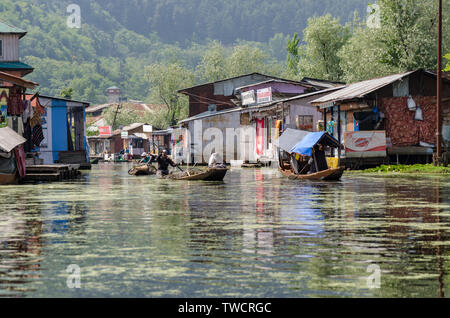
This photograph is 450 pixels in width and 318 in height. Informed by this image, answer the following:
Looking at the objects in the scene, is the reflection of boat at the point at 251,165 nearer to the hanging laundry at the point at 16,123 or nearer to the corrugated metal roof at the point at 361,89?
the corrugated metal roof at the point at 361,89

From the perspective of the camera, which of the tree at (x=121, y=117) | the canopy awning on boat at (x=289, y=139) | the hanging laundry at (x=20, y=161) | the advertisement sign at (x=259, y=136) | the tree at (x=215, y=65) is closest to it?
the hanging laundry at (x=20, y=161)

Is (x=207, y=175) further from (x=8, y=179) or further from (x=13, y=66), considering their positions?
(x=13, y=66)

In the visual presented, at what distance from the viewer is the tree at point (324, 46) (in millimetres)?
67375

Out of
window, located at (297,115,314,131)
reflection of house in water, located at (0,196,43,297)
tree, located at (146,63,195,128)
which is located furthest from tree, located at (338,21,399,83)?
reflection of house in water, located at (0,196,43,297)

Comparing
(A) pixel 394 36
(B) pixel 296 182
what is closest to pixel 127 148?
(A) pixel 394 36

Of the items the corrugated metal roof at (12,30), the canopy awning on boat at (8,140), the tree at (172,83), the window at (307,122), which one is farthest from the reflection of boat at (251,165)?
the tree at (172,83)

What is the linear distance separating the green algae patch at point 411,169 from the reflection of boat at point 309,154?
598 centimetres

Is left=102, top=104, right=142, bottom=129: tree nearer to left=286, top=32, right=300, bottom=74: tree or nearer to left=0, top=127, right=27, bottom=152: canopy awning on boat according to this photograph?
left=286, top=32, right=300, bottom=74: tree

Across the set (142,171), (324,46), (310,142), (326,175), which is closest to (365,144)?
(310,142)

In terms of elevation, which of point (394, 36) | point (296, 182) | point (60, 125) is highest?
point (394, 36)

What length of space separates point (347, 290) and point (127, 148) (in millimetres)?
95824

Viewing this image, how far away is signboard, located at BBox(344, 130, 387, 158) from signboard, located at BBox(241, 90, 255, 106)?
65.0 feet

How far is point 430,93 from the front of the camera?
3809 centimetres
